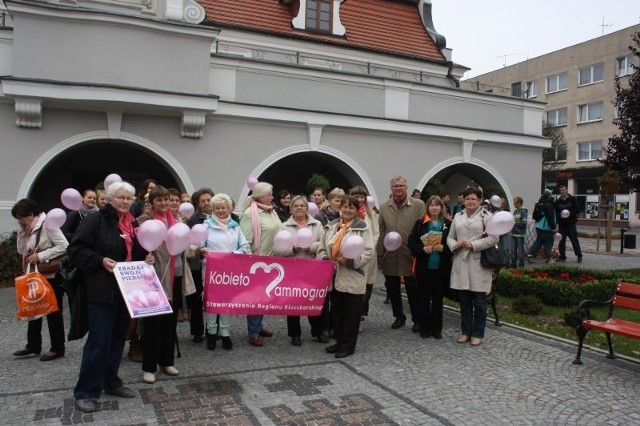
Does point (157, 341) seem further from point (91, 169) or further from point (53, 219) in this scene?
point (91, 169)

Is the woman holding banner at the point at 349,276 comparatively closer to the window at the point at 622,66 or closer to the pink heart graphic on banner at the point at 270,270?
the pink heart graphic on banner at the point at 270,270

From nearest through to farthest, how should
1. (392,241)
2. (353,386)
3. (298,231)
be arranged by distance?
(353,386) < (298,231) < (392,241)

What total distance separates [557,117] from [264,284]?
47.2 meters

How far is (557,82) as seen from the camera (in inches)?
1864

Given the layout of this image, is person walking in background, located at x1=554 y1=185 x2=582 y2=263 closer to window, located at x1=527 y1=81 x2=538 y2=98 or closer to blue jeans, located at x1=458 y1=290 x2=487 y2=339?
blue jeans, located at x1=458 y1=290 x2=487 y2=339

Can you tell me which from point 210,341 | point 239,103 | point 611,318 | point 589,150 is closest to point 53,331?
point 210,341

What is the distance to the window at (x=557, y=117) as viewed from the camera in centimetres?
4675

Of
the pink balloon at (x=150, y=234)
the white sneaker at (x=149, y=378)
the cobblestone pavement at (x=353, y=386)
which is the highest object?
the pink balloon at (x=150, y=234)

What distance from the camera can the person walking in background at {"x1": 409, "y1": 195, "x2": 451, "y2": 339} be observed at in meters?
7.41

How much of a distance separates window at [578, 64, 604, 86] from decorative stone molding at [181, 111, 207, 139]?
131 feet

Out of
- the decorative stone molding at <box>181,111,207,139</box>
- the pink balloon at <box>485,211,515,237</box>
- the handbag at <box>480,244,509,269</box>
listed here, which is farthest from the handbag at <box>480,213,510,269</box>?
the decorative stone molding at <box>181,111,207,139</box>

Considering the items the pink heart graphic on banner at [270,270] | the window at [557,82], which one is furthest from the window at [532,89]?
the pink heart graphic on banner at [270,270]

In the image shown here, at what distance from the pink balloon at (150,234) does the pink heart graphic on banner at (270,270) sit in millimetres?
1507

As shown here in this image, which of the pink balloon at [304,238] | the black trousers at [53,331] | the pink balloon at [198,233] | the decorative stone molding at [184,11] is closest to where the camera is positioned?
the pink balloon at [198,233]
